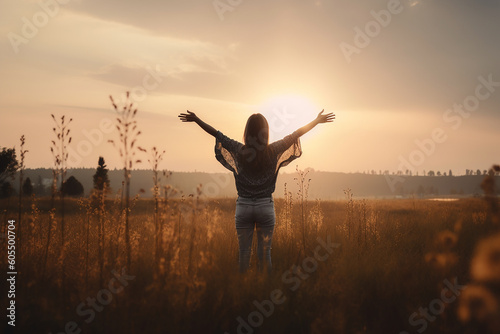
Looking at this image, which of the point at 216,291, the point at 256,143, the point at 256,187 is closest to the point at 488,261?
the point at 216,291

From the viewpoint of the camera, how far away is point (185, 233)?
25.8 feet

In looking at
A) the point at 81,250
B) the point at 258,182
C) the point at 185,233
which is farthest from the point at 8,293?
the point at 185,233

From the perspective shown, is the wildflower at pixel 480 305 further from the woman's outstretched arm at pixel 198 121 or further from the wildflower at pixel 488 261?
the woman's outstretched arm at pixel 198 121

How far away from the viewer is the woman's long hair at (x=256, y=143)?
15.0 feet

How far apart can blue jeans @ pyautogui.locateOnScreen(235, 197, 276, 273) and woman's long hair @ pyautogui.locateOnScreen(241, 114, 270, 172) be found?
18.8 inches

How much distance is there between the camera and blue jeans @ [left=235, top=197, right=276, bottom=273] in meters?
4.53

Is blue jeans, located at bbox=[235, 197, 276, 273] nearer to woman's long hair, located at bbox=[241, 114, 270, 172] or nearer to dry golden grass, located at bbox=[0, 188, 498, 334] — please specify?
dry golden grass, located at bbox=[0, 188, 498, 334]

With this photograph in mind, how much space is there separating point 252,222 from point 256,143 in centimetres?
109

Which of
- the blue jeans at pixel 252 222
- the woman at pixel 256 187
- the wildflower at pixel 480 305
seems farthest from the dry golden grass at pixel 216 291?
the wildflower at pixel 480 305

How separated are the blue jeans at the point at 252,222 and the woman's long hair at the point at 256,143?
477 millimetres

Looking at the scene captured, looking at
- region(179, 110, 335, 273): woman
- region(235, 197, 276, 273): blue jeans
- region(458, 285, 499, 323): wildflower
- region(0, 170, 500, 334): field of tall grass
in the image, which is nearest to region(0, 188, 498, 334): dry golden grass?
region(0, 170, 500, 334): field of tall grass

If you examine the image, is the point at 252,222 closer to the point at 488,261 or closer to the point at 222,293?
the point at 222,293

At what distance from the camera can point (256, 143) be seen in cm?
462

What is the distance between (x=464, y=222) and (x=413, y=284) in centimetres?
688
